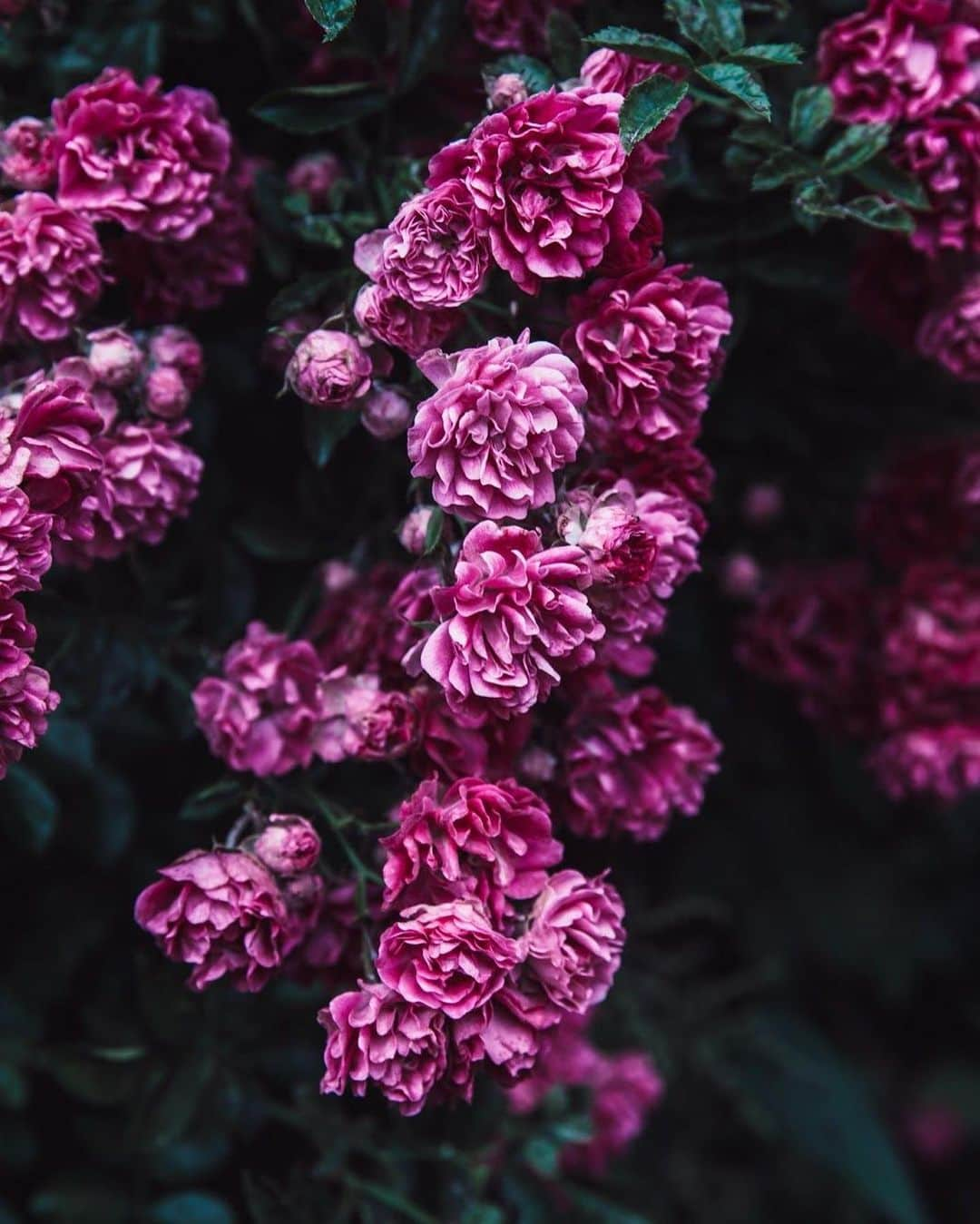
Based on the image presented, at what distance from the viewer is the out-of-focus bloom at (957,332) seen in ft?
4.38

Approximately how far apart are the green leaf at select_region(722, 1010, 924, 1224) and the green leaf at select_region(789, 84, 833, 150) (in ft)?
3.90

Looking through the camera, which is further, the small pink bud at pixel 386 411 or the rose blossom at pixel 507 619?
the small pink bud at pixel 386 411

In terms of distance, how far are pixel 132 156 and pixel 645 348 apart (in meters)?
0.44

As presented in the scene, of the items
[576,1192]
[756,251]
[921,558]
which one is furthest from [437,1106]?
[756,251]

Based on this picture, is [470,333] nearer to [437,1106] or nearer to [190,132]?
[190,132]

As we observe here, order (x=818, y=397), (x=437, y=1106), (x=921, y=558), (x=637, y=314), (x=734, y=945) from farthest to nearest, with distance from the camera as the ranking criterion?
(x=734, y=945) < (x=818, y=397) < (x=921, y=558) < (x=437, y=1106) < (x=637, y=314)

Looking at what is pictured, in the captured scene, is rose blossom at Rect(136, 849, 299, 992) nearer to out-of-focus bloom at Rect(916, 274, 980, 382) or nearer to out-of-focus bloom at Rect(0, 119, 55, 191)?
out-of-focus bloom at Rect(0, 119, 55, 191)

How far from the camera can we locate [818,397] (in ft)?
5.68

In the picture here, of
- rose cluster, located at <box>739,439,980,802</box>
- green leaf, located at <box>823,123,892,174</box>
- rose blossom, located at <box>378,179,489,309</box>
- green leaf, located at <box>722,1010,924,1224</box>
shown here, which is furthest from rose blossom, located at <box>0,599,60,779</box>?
green leaf, located at <box>722,1010,924,1224</box>

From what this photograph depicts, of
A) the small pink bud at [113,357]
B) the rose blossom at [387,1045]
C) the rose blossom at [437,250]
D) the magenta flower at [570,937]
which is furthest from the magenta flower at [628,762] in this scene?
the small pink bud at [113,357]

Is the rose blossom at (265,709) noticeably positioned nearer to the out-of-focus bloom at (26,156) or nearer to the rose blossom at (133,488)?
the rose blossom at (133,488)

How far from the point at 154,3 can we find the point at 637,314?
59 centimetres

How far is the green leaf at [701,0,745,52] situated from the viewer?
3.71 ft

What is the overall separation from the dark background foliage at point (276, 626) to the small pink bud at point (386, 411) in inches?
4.9
